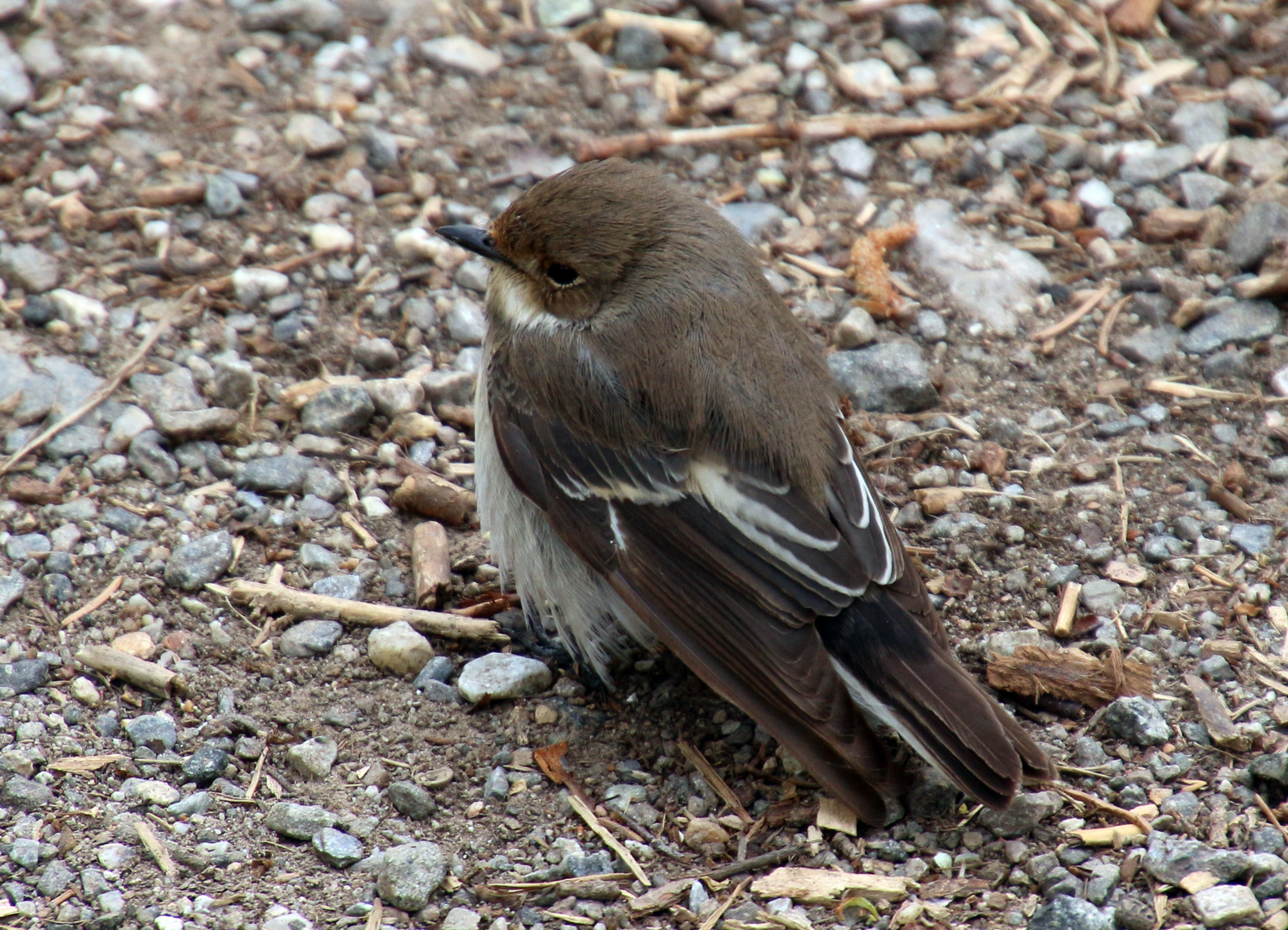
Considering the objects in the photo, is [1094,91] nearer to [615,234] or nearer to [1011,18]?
[1011,18]

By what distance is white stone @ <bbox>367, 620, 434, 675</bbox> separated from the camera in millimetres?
5047

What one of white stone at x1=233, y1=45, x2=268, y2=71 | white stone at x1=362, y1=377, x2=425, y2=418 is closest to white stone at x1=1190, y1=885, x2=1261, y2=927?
white stone at x1=362, y1=377, x2=425, y2=418

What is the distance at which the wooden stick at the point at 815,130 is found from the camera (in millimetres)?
7219

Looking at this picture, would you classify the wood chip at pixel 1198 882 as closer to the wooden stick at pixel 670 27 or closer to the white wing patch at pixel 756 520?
the white wing patch at pixel 756 520

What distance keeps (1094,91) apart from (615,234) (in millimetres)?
3594

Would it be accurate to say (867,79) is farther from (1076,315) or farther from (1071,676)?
(1071,676)

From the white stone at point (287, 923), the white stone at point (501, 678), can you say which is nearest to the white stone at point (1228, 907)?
the white stone at point (501, 678)

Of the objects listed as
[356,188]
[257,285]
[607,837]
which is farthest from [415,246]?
[607,837]

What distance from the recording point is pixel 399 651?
5043mm

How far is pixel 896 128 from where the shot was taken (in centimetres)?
728

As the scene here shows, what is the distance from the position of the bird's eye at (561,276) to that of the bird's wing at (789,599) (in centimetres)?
59

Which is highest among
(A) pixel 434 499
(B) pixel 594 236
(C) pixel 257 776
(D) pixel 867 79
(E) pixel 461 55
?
(B) pixel 594 236

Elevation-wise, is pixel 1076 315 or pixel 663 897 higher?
pixel 1076 315

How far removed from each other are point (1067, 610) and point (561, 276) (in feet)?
7.37
